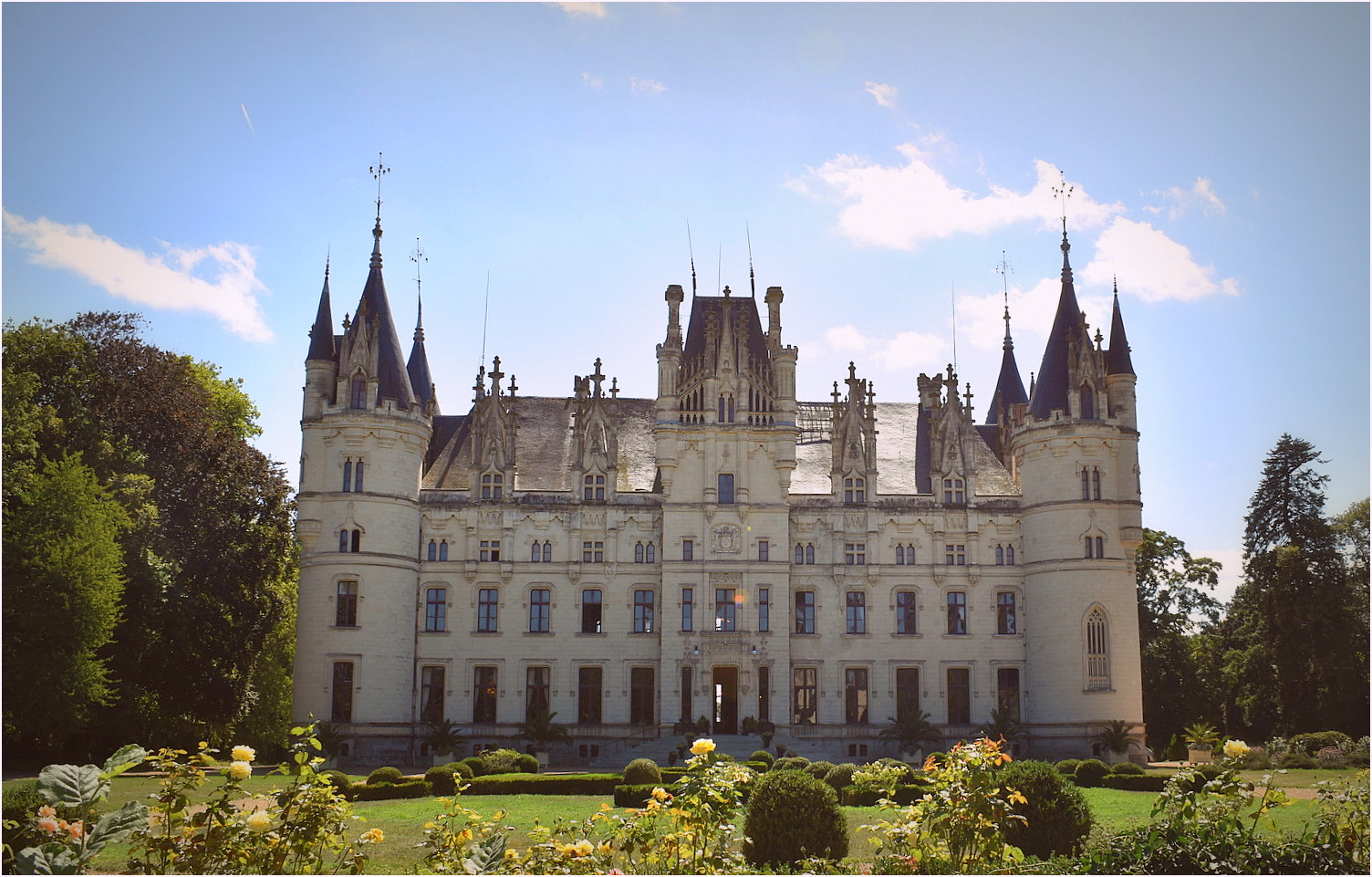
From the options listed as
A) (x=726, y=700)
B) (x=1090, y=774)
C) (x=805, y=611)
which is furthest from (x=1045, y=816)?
(x=805, y=611)

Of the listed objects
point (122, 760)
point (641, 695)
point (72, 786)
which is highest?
point (122, 760)

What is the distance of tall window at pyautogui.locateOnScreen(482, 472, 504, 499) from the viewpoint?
4903cm

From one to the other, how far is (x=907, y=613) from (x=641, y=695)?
11088 mm

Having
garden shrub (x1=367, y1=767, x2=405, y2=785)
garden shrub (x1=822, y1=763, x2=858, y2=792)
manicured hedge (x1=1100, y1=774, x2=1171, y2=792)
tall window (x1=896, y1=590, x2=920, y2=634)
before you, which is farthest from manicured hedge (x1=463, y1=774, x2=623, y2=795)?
tall window (x1=896, y1=590, x2=920, y2=634)

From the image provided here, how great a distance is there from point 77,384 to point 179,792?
35.9m

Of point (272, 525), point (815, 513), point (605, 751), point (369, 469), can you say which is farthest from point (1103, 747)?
point (272, 525)

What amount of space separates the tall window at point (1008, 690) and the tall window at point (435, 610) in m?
22.0

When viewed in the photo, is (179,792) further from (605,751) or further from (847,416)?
(847,416)

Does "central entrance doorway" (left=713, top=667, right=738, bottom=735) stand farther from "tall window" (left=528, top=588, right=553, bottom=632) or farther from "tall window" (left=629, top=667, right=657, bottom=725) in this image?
"tall window" (left=528, top=588, right=553, bottom=632)

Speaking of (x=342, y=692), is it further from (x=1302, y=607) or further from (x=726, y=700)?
(x=1302, y=607)

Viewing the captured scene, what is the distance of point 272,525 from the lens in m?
48.1

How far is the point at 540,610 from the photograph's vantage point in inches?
1909

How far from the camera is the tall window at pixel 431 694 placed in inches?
1859

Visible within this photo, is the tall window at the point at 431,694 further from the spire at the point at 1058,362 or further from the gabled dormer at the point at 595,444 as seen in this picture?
the spire at the point at 1058,362
